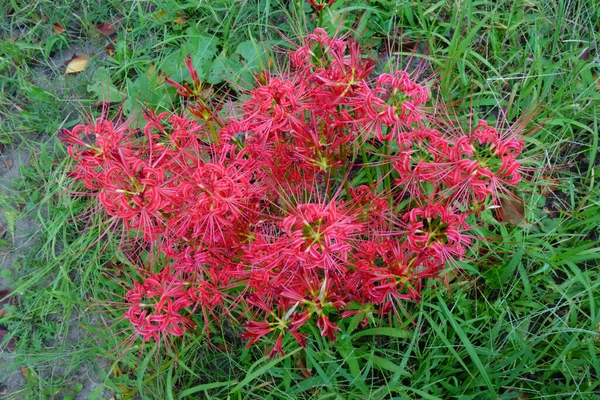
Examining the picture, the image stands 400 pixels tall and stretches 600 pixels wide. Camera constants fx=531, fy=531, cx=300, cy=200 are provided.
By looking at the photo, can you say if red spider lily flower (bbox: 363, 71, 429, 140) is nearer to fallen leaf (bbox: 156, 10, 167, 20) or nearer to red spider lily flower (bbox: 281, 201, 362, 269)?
red spider lily flower (bbox: 281, 201, 362, 269)

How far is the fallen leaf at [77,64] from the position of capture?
3131 millimetres

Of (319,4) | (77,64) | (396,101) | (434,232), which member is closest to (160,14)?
(77,64)

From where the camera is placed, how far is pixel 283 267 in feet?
5.30

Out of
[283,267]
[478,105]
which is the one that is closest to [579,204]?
[478,105]

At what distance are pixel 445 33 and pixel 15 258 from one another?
2.57m

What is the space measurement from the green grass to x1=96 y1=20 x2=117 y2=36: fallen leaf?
0.16 ft

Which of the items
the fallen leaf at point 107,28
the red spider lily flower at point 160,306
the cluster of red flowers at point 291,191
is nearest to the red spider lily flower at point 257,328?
the cluster of red flowers at point 291,191

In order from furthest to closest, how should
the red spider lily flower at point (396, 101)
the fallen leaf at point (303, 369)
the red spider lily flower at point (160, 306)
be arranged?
1. the fallen leaf at point (303, 369)
2. the red spider lily flower at point (160, 306)
3. the red spider lily flower at point (396, 101)

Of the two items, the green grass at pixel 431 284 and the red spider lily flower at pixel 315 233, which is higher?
the red spider lily flower at pixel 315 233

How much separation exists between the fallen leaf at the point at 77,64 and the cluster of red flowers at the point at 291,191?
159 centimetres

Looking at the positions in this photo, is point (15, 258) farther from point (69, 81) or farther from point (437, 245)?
point (437, 245)

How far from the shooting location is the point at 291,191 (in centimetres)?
175

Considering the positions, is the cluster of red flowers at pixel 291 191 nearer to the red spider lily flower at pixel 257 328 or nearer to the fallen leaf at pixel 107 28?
the red spider lily flower at pixel 257 328

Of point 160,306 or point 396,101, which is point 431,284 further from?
A: point 160,306
